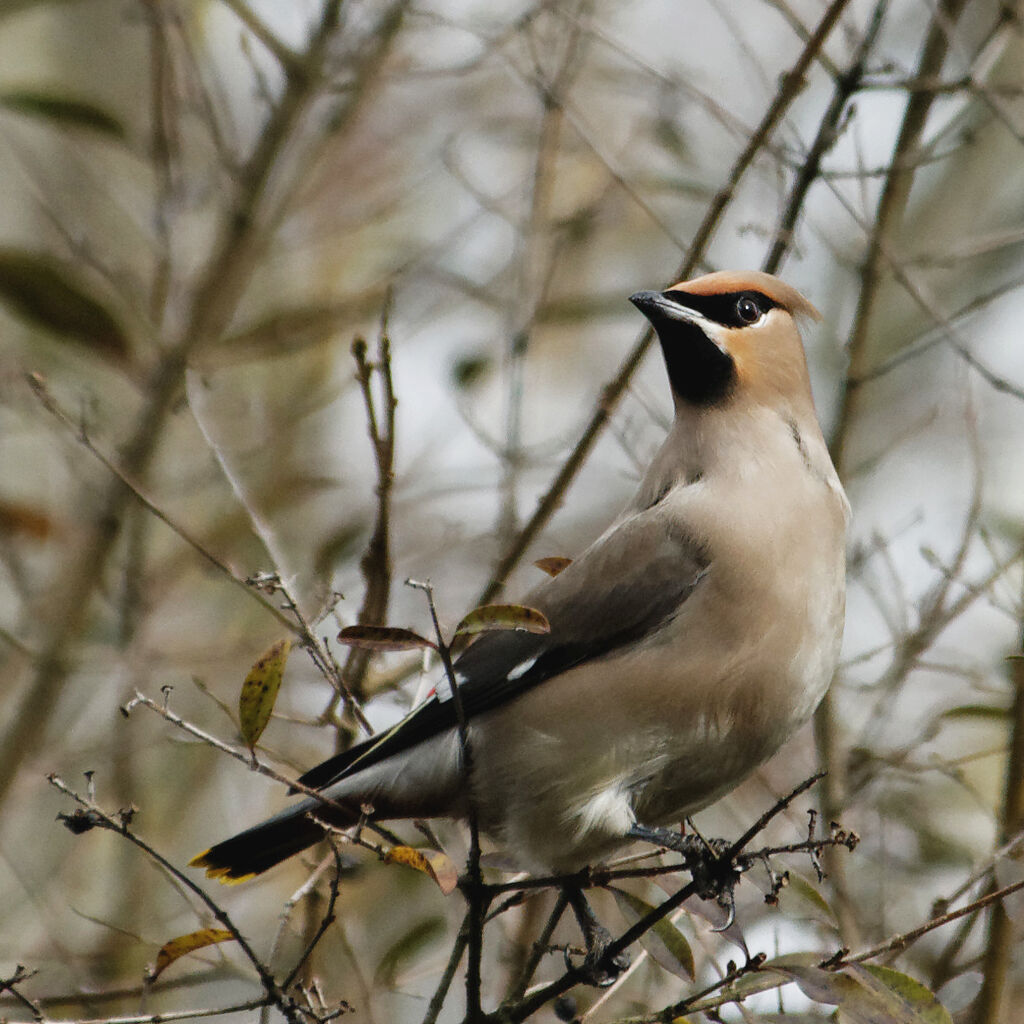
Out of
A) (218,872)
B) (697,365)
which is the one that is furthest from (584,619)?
(218,872)

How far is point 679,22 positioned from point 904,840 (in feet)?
17.6

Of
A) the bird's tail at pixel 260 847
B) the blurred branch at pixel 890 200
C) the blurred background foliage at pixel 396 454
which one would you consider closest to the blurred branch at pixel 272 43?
the blurred background foliage at pixel 396 454

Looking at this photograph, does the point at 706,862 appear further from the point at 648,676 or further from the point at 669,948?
the point at 648,676

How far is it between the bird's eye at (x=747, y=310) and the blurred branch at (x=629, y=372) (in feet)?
0.67

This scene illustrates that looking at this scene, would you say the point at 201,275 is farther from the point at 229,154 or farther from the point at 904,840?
the point at 904,840

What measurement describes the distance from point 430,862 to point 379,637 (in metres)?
0.38

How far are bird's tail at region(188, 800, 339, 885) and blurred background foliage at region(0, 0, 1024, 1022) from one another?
0.51 ft

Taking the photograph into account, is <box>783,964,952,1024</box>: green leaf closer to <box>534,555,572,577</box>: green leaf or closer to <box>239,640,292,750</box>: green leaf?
<box>239,640,292,750</box>: green leaf

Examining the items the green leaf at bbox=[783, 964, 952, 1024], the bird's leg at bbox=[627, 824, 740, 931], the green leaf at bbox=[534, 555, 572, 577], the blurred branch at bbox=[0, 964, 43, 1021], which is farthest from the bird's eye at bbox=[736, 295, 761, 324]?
the blurred branch at bbox=[0, 964, 43, 1021]

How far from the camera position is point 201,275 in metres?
4.50

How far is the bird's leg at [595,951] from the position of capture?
114 inches

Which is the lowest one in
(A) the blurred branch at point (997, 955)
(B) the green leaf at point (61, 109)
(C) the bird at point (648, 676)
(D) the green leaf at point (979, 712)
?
(A) the blurred branch at point (997, 955)

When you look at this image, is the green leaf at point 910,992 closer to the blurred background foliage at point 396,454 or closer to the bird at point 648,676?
the blurred background foliage at point 396,454

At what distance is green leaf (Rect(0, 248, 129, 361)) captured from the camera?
14.1 ft
